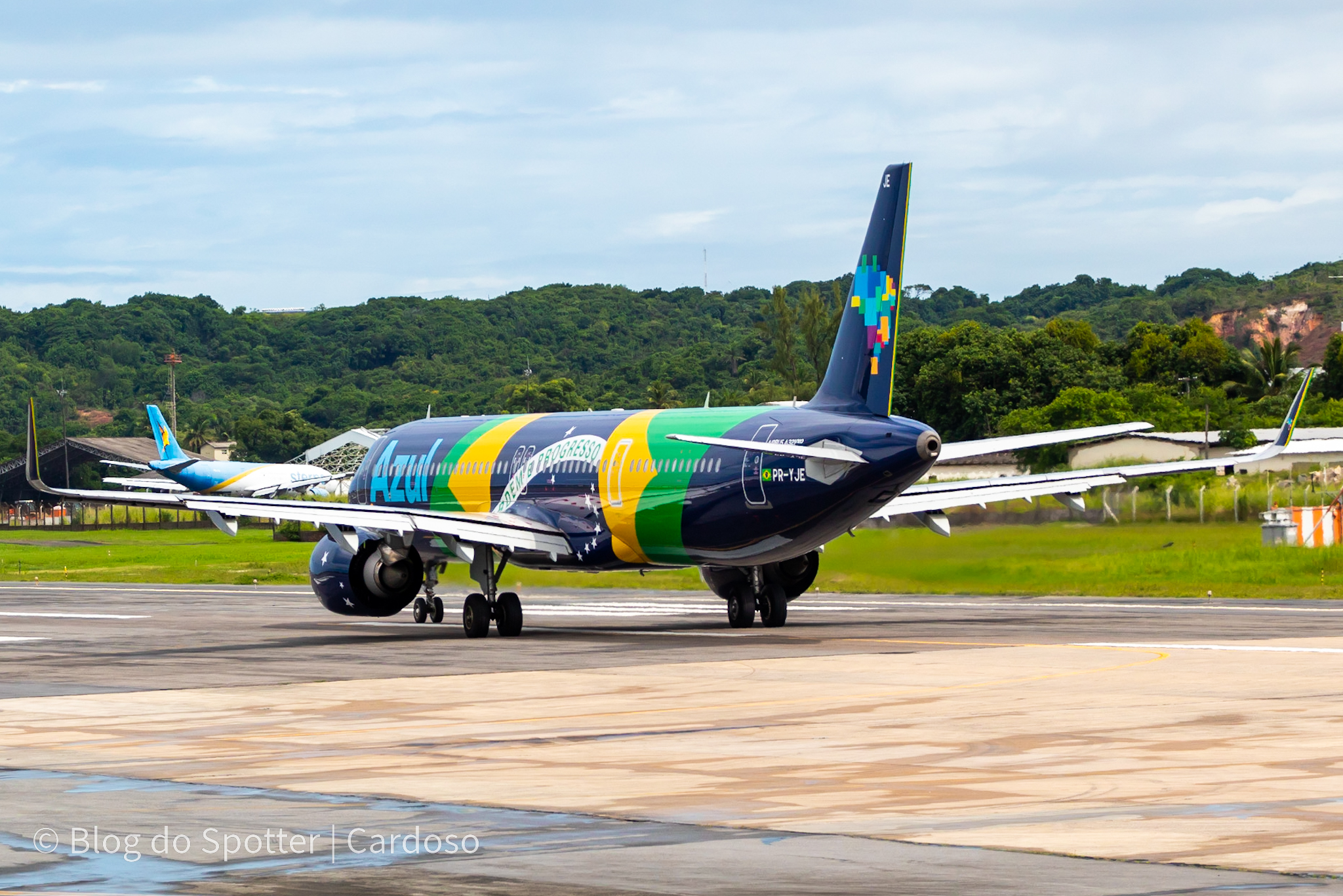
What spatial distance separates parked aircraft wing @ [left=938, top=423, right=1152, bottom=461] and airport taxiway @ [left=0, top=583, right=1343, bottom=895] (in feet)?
10.8

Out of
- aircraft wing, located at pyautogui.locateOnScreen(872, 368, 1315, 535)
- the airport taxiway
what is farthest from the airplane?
aircraft wing, located at pyautogui.locateOnScreen(872, 368, 1315, 535)

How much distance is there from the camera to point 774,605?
111 ft

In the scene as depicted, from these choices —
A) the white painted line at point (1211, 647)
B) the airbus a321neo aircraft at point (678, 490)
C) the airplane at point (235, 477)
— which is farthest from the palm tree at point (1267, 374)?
the white painted line at point (1211, 647)

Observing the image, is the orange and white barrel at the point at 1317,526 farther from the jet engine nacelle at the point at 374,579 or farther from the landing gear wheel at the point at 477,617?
the jet engine nacelle at the point at 374,579

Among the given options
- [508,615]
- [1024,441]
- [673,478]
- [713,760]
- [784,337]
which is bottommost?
[508,615]

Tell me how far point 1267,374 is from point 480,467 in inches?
3607

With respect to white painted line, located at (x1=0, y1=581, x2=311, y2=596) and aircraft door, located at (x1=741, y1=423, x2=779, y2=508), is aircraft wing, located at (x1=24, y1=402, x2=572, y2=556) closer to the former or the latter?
aircraft door, located at (x1=741, y1=423, x2=779, y2=508)

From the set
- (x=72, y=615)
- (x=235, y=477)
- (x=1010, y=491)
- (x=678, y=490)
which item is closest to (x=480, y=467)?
(x=678, y=490)

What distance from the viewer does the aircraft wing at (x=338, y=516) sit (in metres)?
30.1

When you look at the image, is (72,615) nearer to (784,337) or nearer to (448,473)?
(448,473)

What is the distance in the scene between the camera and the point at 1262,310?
18488 cm

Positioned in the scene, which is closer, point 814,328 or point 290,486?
point 290,486

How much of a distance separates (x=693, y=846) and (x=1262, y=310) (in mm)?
185730

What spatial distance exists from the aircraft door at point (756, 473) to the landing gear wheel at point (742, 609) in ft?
14.0
